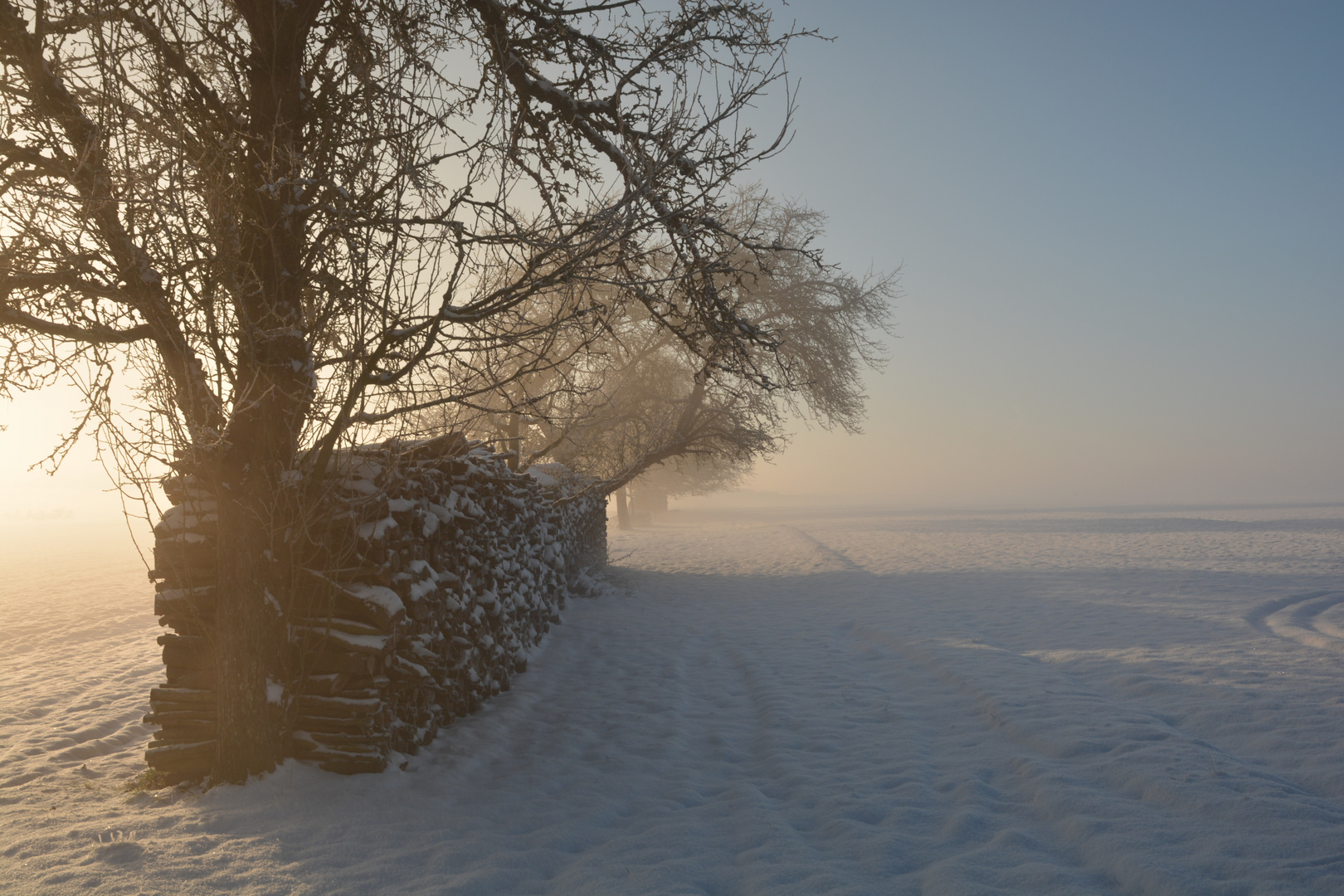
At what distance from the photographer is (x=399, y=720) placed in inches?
218

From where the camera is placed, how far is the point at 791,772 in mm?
5270

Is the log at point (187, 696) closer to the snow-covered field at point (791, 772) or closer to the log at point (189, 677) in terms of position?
the log at point (189, 677)

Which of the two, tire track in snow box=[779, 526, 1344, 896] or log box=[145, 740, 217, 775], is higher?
log box=[145, 740, 217, 775]

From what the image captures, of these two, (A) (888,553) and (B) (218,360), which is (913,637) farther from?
(A) (888,553)

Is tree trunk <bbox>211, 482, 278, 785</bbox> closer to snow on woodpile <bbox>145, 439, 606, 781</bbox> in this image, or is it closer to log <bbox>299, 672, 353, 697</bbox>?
snow on woodpile <bbox>145, 439, 606, 781</bbox>

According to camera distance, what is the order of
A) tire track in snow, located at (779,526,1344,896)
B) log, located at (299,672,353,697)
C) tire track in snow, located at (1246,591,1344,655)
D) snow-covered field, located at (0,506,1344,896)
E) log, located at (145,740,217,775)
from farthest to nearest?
tire track in snow, located at (1246,591,1344,655)
log, located at (299,672,353,697)
log, located at (145,740,217,775)
snow-covered field, located at (0,506,1344,896)
tire track in snow, located at (779,526,1344,896)

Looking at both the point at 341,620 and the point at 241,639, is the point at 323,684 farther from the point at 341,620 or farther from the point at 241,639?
the point at 241,639

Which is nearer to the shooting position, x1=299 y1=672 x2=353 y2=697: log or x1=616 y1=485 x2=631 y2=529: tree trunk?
x1=299 y1=672 x2=353 y2=697: log

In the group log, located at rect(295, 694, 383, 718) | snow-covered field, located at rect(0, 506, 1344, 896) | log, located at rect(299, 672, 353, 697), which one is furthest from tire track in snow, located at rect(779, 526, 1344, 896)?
log, located at rect(299, 672, 353, 697)

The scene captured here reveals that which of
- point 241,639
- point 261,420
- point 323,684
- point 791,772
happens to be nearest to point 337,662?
point 323,684

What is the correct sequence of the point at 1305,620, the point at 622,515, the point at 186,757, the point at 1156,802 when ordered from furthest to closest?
1. the point at 622,515
2. the point at 1305,620
3. the point at 186,757
4. the point at 1156,802

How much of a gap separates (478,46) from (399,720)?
5.71 metres

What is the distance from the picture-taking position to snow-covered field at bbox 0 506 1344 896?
3752 mm

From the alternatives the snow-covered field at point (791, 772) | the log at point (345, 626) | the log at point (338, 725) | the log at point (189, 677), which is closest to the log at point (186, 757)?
the snow-covered field at point (791, 772)
